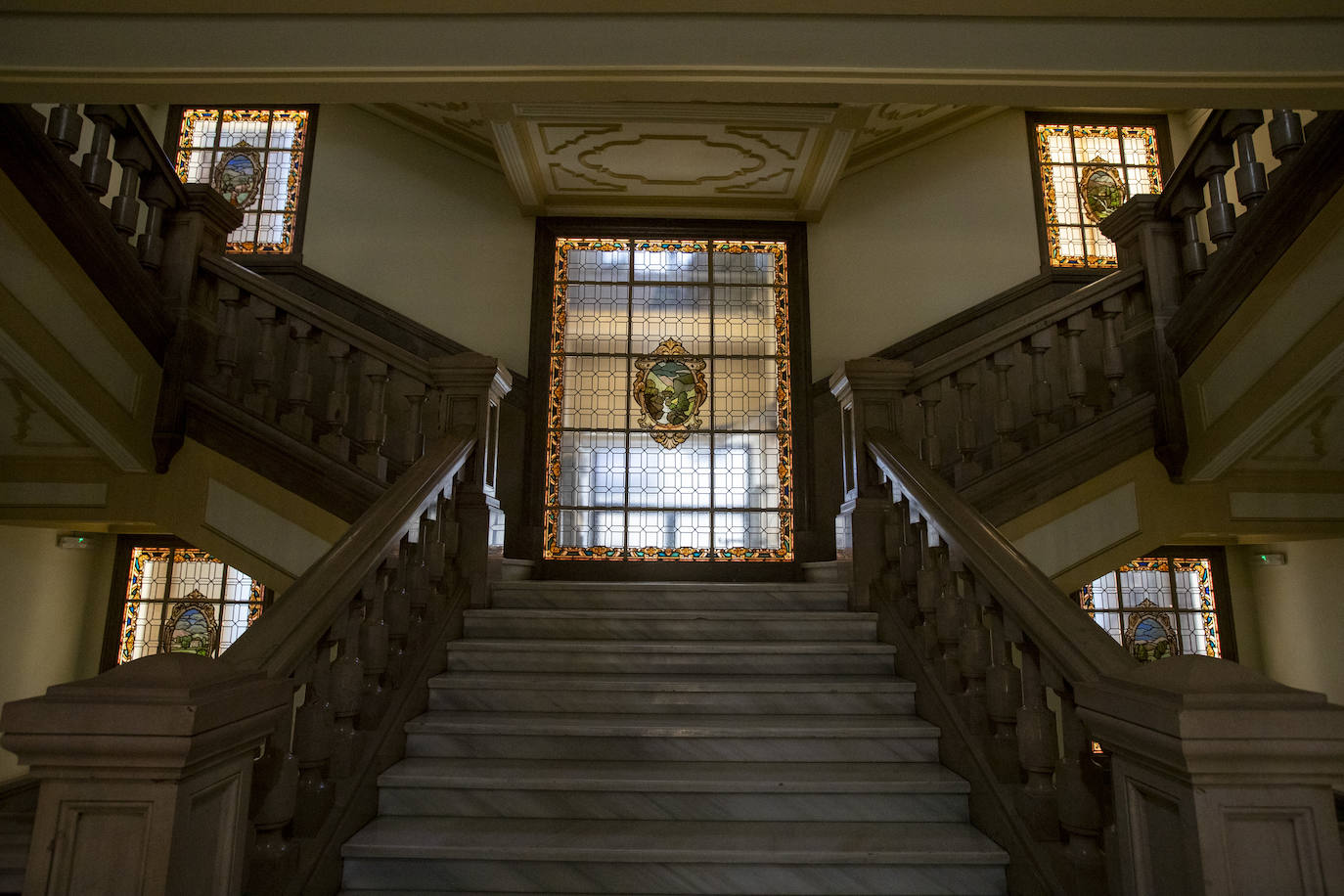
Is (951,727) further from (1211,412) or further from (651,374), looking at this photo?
(651,374)

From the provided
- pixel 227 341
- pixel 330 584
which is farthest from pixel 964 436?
pixel 227 341

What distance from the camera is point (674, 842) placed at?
205 centimetres

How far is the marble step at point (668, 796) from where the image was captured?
2248 millimetres

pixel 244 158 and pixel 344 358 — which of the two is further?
pixel 244 158

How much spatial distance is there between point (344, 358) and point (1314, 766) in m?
3.57

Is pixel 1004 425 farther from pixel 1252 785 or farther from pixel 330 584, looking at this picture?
pixel 330 584

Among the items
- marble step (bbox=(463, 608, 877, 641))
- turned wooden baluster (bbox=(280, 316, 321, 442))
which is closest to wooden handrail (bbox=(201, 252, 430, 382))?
turned wooden baluster (bbox=(280, 316, 321, 442))

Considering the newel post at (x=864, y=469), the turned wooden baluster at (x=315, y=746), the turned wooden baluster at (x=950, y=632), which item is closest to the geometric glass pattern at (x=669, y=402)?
the newel post at (x=864, y=469)

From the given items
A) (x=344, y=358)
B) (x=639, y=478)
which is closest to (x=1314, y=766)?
(x=344, y=358)

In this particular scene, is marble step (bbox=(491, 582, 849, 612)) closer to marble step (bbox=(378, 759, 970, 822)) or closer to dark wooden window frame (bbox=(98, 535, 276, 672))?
marble step (bbox=(378, 759, 970, 822))

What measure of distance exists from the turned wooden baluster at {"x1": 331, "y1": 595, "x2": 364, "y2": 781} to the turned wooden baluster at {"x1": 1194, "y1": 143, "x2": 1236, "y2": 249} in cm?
350

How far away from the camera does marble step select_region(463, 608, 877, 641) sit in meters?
3.17

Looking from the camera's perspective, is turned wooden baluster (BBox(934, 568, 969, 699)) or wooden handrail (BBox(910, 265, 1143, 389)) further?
wooden handrail (BBox(910, 265, 1143, 389))

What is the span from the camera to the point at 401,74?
7.32ft
